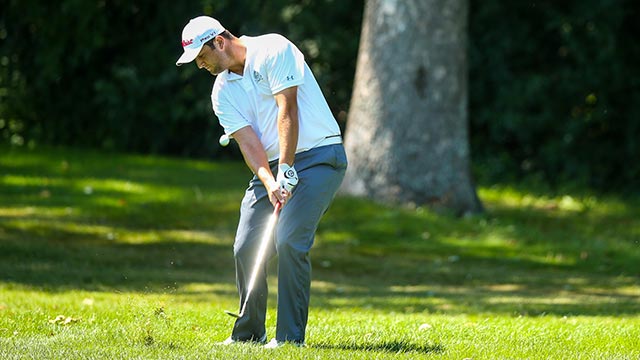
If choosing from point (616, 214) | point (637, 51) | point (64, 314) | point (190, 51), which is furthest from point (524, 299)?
point (637, 51)

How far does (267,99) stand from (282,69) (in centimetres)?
25

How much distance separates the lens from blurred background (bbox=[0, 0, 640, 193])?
1753 cm

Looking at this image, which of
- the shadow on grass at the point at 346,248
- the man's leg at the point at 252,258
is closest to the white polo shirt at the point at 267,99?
the man's leg at the point at 252,258

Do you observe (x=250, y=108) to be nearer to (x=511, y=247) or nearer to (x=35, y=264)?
(x=35, y=264)

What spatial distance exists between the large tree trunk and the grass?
1.27 feet

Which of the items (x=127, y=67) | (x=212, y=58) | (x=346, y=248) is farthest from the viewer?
(x=127, y=67)

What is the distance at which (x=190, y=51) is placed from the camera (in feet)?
21.4

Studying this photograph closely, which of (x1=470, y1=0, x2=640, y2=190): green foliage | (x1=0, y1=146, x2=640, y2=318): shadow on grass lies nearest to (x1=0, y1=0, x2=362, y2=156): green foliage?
(x1=470, y1=0, x2=640, y2=190): green foliage

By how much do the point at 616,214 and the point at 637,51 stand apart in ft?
9.90

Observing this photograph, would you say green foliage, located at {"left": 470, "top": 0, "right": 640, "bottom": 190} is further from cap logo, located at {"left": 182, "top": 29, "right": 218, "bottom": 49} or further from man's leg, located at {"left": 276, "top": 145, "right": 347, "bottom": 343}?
cap logo, located at {"left": 182, "top": 29, "right": 218, "bottom": 49}

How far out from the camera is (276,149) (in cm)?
677

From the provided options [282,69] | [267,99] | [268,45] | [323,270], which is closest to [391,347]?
[267,99]

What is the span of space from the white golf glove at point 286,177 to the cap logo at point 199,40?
0.77 m

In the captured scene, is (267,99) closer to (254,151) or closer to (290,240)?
(254,151)
